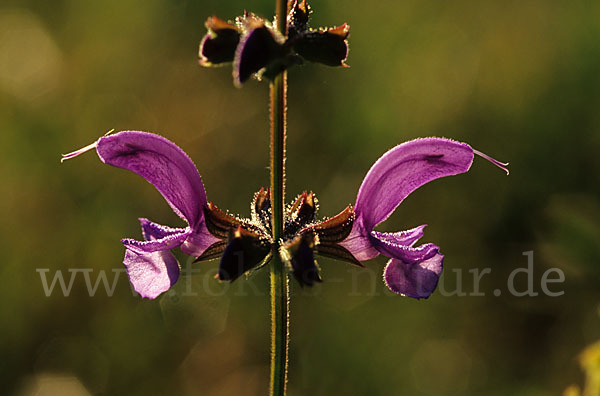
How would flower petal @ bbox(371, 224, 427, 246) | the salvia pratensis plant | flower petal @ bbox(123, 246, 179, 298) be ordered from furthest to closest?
1. flower petal @ bbox(371, 224, 427, 246)
2. flower petal @ bbox(123, 246, 179, 298)
3. the salvia pratensis plant

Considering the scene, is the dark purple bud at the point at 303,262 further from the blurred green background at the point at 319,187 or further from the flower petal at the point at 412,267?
the blurred green background at the point at 319,187

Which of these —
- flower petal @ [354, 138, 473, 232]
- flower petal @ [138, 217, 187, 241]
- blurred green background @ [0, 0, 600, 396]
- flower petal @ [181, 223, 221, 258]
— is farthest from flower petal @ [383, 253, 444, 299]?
blurred green background @ [0, 0, 600, 396]

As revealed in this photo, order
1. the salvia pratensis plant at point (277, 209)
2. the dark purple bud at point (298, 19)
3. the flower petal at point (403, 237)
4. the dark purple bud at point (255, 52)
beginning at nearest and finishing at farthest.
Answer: the dark purple bud at point (255, 52) → the salvia pratensis plant at point (277, 209) → the dark purple bud at point (298, 19) → the flower petal at point (403, 237)

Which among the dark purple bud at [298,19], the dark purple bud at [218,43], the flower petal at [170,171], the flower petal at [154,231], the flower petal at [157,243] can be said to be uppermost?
the dark purple bud at [298,19]

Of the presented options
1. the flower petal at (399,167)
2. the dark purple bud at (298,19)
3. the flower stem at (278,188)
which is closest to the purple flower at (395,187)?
the flower petal at (399,167)

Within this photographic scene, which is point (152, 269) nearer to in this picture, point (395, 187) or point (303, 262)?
point (303, 262)

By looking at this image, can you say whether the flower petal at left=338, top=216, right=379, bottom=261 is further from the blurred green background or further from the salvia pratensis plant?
the blurred green background

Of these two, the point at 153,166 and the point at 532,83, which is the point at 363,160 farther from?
the point at 153,166
